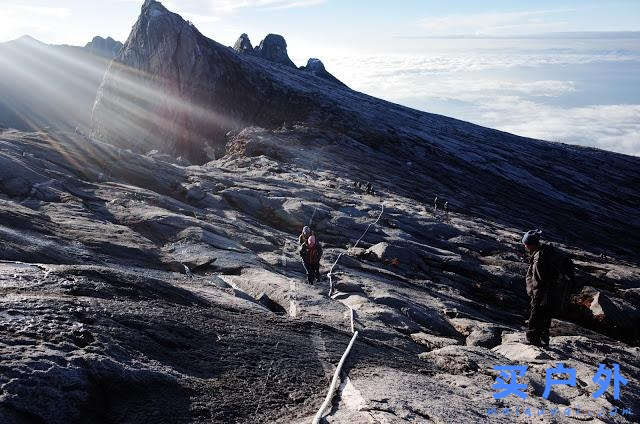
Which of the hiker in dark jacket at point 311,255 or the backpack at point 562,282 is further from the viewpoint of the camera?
the hiker in dark jacket at point 311,255

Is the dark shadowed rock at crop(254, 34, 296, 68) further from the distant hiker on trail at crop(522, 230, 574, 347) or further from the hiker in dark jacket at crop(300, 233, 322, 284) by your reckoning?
the distant hiker on trail at crop(522, 230, 574, 347)

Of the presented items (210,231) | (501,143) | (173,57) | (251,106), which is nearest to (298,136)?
(251,106)

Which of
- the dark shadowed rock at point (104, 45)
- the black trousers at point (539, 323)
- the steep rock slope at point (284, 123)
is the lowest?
the black trousers at point (539, 323)

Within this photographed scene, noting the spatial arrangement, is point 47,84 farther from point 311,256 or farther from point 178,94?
point 311,256

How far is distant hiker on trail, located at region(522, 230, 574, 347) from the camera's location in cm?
1130

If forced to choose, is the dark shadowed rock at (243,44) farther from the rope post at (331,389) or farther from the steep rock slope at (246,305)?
the rope post at (331,389)

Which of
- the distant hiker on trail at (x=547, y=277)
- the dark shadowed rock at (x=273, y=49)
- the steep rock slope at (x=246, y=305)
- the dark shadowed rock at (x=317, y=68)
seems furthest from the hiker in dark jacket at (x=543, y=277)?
the dark shadowed rock at (x=273, y=49)

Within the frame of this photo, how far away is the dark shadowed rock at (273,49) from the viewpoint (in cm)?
10262

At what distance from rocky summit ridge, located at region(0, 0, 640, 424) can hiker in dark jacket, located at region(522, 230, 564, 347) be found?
1098 millimetres

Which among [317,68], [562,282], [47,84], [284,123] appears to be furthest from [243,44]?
[562,282]

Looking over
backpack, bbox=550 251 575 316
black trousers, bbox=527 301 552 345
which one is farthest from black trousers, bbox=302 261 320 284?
backpack, bbox=550 251 575 316

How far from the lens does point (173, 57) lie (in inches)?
2258

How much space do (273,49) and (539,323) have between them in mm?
100743

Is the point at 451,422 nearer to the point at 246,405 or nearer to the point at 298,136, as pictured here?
the point at 246,405
